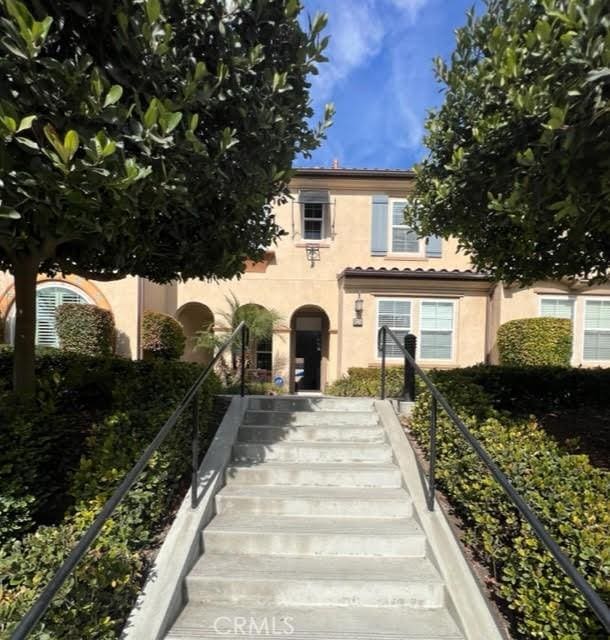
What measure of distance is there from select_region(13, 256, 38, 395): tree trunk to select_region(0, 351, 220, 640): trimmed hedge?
0.24 m

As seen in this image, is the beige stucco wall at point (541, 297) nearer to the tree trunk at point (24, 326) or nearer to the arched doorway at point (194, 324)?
the arched doorway at point (194, 324)

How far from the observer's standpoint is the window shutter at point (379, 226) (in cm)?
1168

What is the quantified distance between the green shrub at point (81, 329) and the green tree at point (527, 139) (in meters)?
8.04

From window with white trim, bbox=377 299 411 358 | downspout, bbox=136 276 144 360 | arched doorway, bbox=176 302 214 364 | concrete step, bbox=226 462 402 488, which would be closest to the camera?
concrete step, bbox=226 462 402 488

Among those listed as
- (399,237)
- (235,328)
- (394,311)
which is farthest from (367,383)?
(399,237)

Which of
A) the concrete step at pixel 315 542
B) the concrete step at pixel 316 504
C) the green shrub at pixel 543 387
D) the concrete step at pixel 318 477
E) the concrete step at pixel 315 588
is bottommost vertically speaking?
the concrete step at pixel 315 588

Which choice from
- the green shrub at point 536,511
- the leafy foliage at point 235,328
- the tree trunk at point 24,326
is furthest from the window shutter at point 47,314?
the green shrub at point 536,511

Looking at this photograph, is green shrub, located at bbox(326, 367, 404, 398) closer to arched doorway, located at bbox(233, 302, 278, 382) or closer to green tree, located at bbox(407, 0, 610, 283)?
arched doorway, located at bbox(233, 302, 278, 382)

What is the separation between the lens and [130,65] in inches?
95.0

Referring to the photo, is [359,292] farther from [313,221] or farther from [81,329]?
[81,329]

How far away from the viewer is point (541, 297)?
10.6 m

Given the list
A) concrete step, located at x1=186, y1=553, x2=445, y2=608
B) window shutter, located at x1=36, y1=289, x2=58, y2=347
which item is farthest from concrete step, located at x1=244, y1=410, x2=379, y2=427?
window shutter, located at x1=36, y1=289, x2=58, y2=347

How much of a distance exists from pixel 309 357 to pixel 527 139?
38.7 ft

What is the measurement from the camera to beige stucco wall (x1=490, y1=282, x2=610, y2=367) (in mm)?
10523
